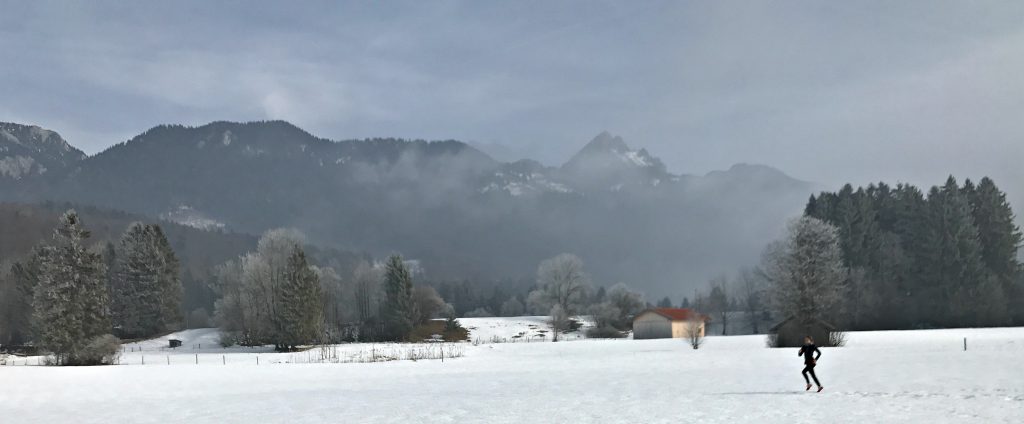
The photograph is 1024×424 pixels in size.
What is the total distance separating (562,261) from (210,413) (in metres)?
115

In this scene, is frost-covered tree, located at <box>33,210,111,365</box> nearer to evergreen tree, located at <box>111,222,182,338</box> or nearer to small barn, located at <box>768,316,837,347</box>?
evergreen tree, located at <box>111,222,182,338</box>

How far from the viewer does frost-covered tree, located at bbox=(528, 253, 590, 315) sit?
139500 millimetres

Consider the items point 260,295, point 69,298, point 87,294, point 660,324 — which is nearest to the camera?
point 69,298

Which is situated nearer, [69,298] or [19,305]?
[69,298]

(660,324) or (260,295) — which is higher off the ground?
(260,295)

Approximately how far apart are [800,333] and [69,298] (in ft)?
212

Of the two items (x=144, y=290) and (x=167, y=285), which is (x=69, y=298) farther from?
(x=167, y=285)

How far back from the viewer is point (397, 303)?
11162 cm

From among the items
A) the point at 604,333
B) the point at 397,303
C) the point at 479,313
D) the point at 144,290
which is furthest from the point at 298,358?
the point at 479,313

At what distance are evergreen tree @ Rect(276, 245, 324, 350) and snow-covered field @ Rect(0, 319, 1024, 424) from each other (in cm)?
2766

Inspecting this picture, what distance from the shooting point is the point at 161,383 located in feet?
147

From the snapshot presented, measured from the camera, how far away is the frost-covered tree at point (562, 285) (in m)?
140

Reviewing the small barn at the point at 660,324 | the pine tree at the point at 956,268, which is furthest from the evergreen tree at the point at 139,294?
Result: the pine tree at the point at 956,268

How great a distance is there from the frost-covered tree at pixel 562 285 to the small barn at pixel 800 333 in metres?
73.1
